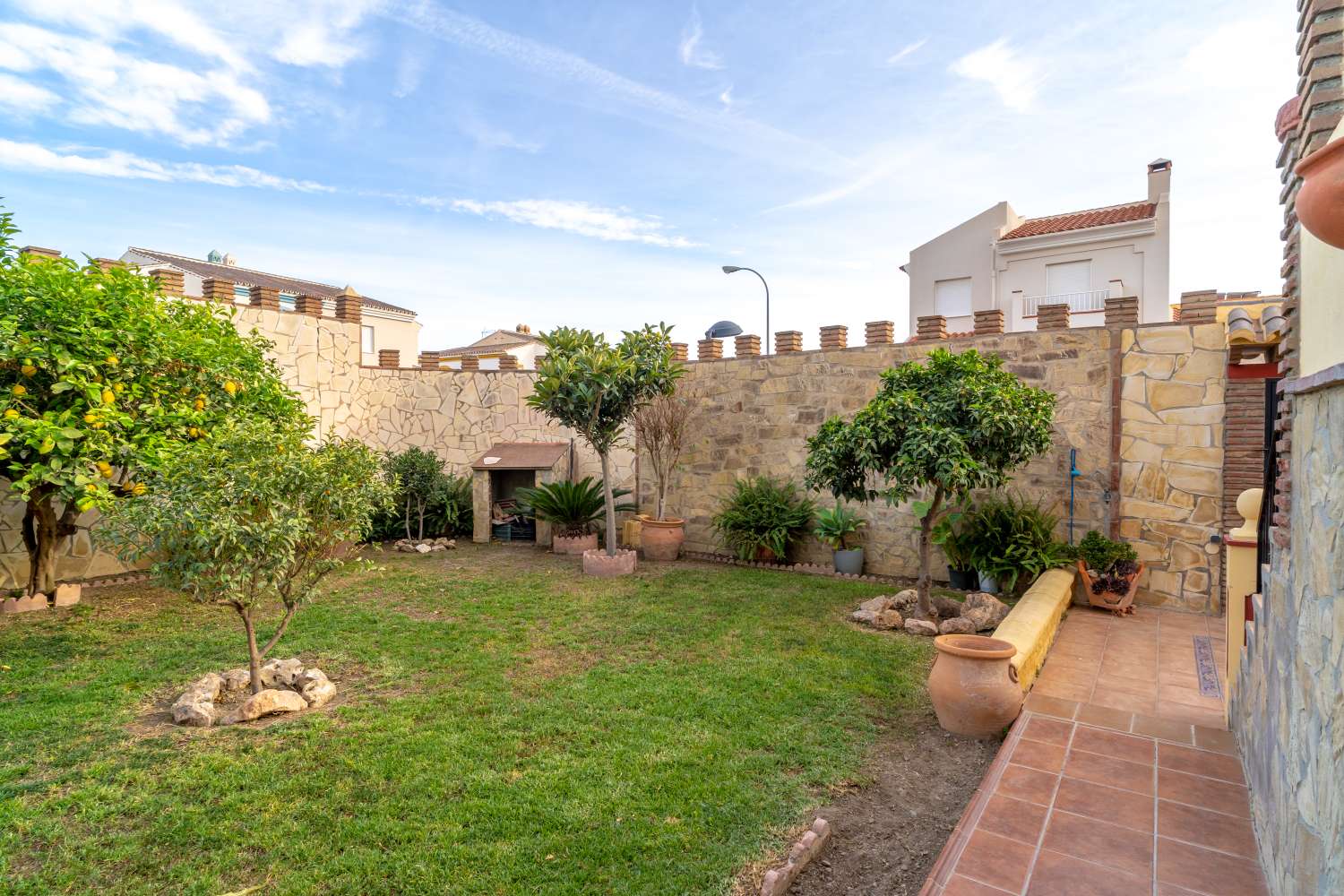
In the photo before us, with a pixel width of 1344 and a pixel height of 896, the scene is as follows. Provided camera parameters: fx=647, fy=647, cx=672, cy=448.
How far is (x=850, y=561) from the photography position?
8.34 meters

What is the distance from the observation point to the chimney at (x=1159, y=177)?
15234mm

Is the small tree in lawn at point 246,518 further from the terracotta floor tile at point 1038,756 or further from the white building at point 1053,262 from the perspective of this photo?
the white building at point 1053,262

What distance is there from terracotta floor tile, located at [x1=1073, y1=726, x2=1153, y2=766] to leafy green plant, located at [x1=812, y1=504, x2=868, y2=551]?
4.79 meters

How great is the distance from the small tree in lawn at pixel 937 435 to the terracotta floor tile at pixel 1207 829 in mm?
2933

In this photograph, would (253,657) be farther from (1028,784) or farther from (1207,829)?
(1207,829)

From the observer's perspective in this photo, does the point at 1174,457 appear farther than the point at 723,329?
No

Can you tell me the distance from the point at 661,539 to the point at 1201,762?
22.4 ft

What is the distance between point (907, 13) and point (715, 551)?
23.2 feet

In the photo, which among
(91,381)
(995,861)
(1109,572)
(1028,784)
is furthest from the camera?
(1109,572)

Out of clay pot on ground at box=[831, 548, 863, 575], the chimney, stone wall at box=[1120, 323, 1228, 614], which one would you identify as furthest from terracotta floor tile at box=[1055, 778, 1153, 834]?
the chimney

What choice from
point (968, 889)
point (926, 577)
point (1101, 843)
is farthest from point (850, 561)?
point (968, 889)

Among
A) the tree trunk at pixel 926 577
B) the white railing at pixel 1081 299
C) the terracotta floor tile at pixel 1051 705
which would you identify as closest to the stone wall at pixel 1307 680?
the terracotta floor tile at pixel 1051 705

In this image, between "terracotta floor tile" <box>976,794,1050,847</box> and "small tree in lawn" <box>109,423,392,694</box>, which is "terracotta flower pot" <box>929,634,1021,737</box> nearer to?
"terracotta floor tile" <box>976,794,1050,847</box>

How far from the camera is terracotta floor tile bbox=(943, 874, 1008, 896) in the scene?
224 centimetres
